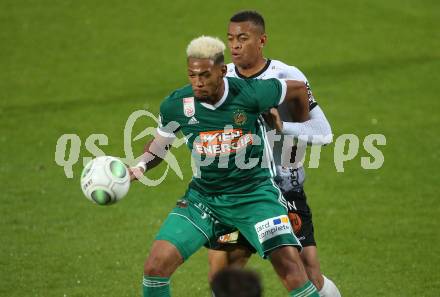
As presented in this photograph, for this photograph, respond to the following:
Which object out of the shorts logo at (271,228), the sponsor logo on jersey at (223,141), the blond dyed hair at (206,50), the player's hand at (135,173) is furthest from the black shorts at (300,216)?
the blond dyed hair at (206,50)

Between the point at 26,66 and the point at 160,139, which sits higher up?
the point at 26,66

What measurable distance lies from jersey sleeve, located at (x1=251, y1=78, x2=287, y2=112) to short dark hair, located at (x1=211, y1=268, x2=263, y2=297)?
3.07 meters

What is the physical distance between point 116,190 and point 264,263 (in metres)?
4.52

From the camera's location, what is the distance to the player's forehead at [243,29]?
860 centimetres

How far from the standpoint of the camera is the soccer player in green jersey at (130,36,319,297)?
7.66 metres

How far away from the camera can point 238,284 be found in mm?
4898

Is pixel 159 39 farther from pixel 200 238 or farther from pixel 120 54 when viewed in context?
pixel 200 238

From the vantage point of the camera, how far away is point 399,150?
55.7ft

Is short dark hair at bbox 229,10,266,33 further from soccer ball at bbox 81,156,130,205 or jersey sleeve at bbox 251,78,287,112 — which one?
soccer ball at bbox 81,156,130,205

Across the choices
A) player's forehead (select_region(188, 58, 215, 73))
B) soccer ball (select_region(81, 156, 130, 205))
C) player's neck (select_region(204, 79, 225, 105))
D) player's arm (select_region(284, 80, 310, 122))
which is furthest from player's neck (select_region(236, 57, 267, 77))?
soccer ball (select_region(81, 156, 130, 205))

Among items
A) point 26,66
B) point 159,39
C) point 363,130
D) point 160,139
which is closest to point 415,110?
point 363,130

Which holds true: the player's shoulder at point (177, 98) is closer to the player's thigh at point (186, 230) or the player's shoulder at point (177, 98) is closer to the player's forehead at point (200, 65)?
the player's forehead at point (200, 65)

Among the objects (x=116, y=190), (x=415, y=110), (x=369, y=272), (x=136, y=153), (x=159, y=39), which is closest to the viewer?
(x=116, y=190)

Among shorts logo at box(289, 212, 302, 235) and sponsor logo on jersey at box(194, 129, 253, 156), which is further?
shorts logo at box(289, 212, 302, 235)
